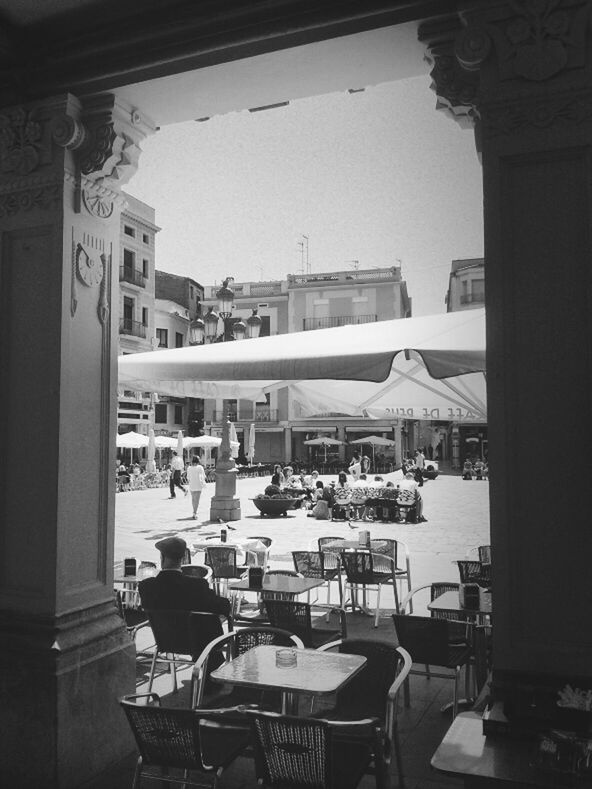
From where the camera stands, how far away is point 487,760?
2.57 meters

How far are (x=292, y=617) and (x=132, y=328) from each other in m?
38.9

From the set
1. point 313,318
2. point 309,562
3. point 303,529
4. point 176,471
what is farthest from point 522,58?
point 313,318

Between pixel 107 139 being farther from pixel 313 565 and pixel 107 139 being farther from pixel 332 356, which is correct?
pixel 313 565

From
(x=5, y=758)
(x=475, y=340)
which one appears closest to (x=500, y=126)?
(x=475, y=340)

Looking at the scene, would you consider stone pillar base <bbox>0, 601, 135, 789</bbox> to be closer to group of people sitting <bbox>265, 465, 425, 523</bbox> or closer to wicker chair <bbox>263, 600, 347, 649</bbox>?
wicker chair <bbox>263, 600, 347, 649</bbox>

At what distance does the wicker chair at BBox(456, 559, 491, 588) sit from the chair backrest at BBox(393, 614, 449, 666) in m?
2.00

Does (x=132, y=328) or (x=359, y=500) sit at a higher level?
(x=132, y=328)

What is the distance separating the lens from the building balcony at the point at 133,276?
41844 mm

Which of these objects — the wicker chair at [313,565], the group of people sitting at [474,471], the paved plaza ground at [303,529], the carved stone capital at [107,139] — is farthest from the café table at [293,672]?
the group of people sitting at [474,471]

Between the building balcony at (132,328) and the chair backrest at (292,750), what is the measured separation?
3949 centimetres

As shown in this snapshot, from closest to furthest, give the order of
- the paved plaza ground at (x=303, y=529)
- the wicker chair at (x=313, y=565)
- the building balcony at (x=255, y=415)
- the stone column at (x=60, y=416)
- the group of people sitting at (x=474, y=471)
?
the stone column at (x=60, y=416) → the wicker chair at (x=313, y=565) → the paved plaza ground at (x=303, y=529) → the group of people sitting at (x=474, y=471) → the building balcony at (x=255, y=415)

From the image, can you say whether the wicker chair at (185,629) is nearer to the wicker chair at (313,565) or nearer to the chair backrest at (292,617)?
the chair backrest at (292,617)

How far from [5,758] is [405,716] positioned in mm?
2567

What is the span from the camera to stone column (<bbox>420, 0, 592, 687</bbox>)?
3041 mm
